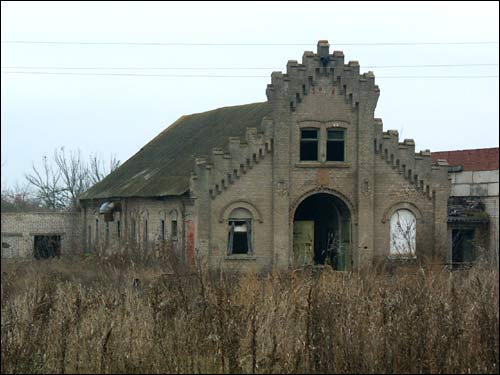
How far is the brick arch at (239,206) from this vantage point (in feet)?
121

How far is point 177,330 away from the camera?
15641 millimetres

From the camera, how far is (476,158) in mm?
46312

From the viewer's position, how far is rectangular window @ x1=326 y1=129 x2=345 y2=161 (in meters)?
38.1

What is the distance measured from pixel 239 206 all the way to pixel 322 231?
5.08 m

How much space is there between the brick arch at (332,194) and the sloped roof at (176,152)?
3603mm

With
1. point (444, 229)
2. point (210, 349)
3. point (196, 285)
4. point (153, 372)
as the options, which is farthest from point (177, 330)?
point (444, 229)

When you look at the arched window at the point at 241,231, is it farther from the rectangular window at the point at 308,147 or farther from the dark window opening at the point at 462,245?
the dark window opening at the point at 462,245

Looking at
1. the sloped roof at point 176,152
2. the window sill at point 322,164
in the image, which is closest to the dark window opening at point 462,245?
the window sill at point 322,164

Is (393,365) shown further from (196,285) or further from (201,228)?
(201,228)

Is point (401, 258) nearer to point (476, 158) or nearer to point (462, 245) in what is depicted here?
point (462, 245)

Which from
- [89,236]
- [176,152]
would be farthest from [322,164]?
[89,236]

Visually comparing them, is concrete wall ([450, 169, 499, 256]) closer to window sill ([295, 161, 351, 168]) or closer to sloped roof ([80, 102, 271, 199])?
window sill ([295, 161, 351, 168])

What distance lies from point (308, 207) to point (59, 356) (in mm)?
26956

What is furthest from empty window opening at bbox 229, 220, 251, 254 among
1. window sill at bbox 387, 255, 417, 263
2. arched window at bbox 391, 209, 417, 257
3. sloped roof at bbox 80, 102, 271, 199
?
arched window at bbox 391, 209, 417, 257
